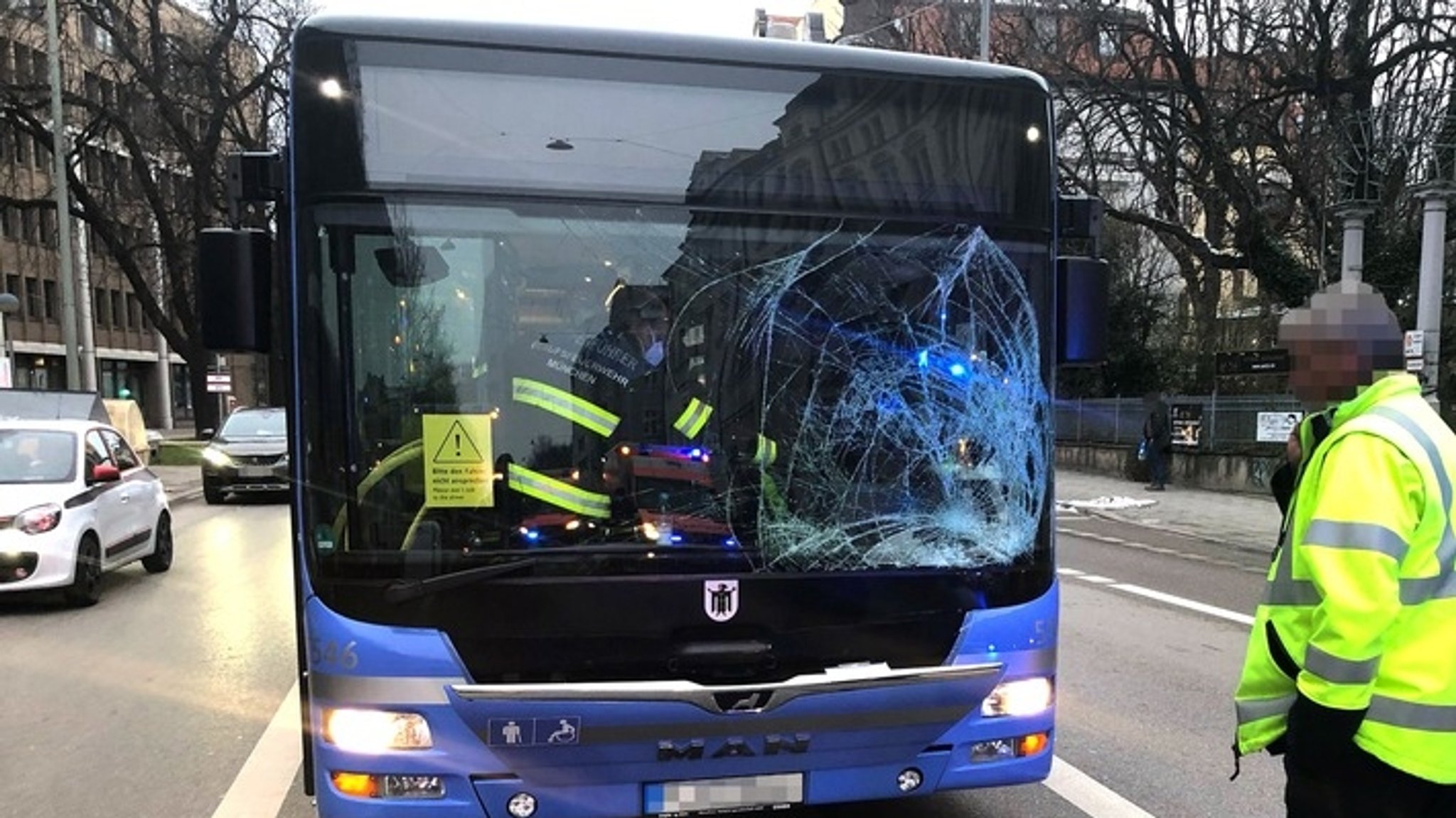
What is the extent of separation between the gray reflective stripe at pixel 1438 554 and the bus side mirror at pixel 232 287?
131 inches

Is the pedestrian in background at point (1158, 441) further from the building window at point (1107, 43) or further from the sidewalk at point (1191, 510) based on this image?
the building window at point (1107, 43)

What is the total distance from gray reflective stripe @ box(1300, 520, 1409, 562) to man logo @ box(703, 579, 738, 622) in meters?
1.65

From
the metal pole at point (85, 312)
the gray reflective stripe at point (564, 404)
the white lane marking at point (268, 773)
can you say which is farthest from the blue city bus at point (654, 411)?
the metal pole at point (85, 312)

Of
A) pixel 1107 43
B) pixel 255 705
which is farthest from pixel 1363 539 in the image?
pixel 1107 43

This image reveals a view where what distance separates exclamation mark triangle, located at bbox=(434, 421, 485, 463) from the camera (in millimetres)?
3115

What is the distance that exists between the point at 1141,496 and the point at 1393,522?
59.3 feet

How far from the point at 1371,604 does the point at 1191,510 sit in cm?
1593

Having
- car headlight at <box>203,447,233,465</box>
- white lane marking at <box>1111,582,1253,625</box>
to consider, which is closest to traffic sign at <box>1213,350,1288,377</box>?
white lane marking at <box>1111,582,1253,625</box>

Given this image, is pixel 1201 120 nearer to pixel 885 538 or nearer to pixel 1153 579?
pixel 1153 579

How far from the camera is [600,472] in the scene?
3197 millimetres

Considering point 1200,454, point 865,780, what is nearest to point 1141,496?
point 1200,454

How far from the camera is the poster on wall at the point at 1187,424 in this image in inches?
793

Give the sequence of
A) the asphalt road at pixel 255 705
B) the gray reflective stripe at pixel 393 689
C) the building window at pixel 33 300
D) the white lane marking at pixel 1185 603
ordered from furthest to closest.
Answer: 1. the building window at pixel 33 300
2. the white lane marking at pixel 1185 603
3. the asphalt road at pixel 255 705
4. the gray reflective stripe at pixel 393 689

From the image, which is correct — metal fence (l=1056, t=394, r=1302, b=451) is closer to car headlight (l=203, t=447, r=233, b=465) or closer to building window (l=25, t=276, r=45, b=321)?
car headlight (l=203, t=447, r=233, b=465)
